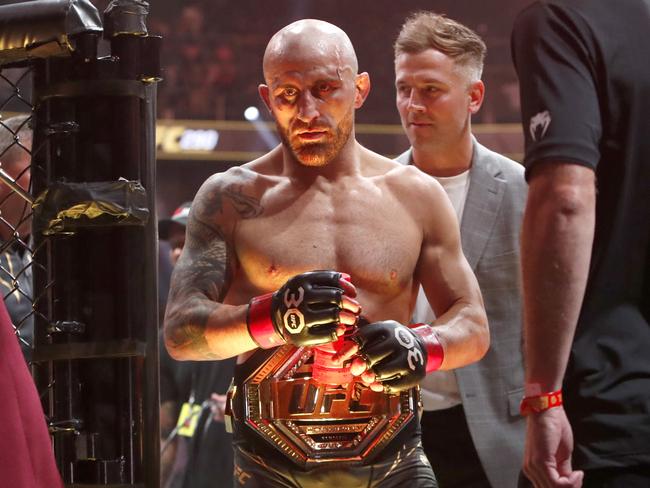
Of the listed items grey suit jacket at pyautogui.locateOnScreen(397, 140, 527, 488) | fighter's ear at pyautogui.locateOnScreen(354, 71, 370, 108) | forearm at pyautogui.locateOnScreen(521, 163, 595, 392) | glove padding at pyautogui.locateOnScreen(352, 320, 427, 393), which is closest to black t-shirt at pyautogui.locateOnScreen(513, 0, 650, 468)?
forearm at pyautogui.locateOnScreen(521, 163, 595, 392)

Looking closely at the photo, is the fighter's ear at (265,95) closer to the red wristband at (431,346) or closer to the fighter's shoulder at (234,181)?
the fighter's shoulder at (234,181)

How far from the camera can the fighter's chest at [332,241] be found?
6.19 feet

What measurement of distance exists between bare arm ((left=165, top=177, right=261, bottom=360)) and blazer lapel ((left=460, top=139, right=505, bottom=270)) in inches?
30.3

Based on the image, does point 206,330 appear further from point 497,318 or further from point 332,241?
point 497,318

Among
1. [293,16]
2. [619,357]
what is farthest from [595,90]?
[293,16]

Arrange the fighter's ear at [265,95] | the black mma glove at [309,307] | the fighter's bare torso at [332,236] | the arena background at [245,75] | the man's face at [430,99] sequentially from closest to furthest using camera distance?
the black mma glove at [309,307], the fighter's bare torso at [332,236], the fighter's ear at [265,95], the man's face at [430,99], the arena background at [245,75]

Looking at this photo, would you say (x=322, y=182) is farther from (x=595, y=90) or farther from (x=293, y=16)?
(x=293, y=16)

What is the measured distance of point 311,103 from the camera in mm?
1905

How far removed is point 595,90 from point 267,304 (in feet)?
2.18

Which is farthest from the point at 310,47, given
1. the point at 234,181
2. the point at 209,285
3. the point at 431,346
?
the point at 431,346

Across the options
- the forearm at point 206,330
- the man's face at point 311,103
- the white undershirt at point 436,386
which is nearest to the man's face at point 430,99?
the white undershirt at point 436,386

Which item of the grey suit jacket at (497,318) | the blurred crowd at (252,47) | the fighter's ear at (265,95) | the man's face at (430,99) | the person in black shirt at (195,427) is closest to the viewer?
the fighter's ear at (265,95)

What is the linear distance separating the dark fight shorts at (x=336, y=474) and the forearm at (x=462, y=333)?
0.19 meters

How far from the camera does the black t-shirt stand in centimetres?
138
